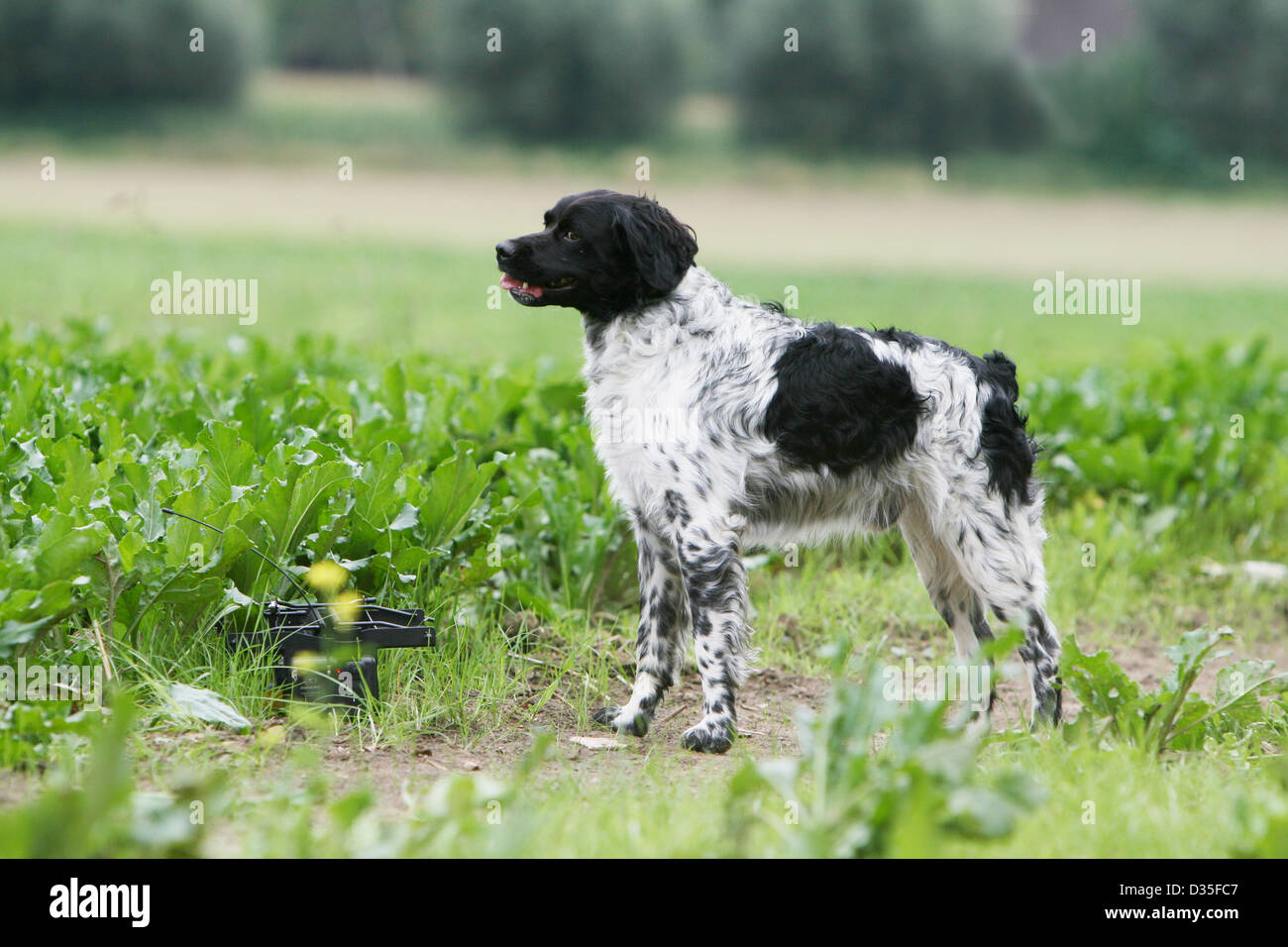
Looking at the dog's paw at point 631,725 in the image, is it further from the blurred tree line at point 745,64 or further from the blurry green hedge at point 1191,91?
the blurry green hedge at point 1191,91

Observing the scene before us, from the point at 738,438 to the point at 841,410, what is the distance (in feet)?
1.21

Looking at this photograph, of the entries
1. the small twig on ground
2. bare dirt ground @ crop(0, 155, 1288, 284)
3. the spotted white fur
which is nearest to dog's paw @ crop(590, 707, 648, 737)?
the spotted white fur

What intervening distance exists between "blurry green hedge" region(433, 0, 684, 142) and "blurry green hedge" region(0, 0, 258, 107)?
780 cm

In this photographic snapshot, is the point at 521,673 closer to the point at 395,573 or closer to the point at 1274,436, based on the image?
the point at 395,573

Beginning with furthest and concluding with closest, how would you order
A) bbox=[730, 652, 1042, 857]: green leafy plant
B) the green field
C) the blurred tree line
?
the blurred tree line
the green field
bbox=[730, 652, 1042, 857]: green leafy plant

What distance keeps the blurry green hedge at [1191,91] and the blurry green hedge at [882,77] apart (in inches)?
93.6

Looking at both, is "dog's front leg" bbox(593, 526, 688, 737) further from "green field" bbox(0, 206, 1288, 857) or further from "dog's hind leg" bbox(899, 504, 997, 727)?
"dog's hind leg" bbox(899, 504, 997, 727)

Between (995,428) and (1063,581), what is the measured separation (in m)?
2.44

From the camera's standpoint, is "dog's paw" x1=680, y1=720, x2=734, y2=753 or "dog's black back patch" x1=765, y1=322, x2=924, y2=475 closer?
"dog's paw" x1=680, y1=720, x2=734, y2=753

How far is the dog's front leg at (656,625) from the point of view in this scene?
479 centimetres

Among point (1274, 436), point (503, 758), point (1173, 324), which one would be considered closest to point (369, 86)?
point (1173, 324)

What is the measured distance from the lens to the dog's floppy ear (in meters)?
4.64

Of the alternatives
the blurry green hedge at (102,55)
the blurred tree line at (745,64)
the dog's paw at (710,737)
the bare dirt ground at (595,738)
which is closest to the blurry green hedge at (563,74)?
the blurred tree line at (745,64)

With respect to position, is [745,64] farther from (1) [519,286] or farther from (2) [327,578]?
(2) [327,578]
